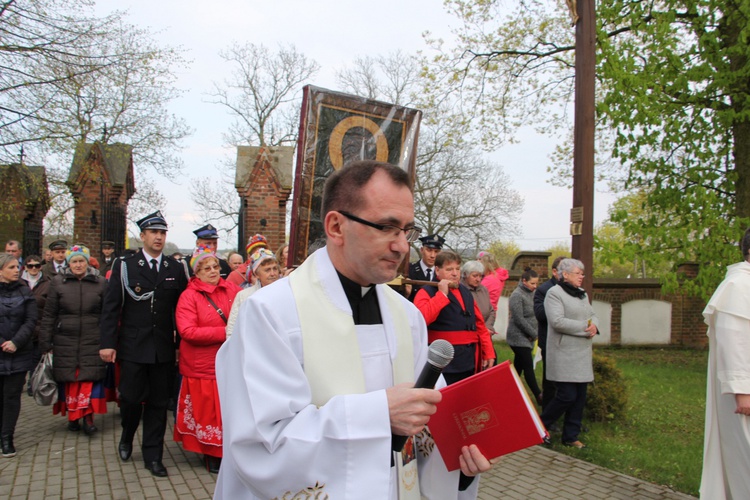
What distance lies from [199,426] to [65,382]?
6.95 feet

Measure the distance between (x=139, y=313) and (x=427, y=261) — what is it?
3286 millimetres

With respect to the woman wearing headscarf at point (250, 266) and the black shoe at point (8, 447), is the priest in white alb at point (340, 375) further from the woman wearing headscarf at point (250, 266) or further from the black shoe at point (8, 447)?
the black shoe at point (8, 447)

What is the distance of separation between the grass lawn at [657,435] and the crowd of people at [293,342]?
0.43 meters

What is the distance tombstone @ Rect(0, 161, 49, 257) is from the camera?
490 inches

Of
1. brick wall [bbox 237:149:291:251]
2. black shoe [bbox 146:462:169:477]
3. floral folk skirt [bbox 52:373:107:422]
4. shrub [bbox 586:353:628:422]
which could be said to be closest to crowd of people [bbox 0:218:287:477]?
black shoe [bbox 146:462:169:477]

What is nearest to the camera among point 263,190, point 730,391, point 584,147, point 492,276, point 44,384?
point 730,391

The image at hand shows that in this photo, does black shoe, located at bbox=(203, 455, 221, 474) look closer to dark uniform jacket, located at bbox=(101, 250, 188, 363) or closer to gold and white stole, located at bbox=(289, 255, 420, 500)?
dark uniform jacket, located at bbox=(101, 250, 188, 363)

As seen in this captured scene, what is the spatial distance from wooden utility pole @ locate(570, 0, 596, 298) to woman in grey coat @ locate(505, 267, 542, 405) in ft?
2.65

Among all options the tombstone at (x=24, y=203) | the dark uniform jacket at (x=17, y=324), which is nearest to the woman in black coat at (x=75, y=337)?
the dark uniform jacket at (x=17, y=324)

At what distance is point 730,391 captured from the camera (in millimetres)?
3617

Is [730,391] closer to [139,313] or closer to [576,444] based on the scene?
[576,444]

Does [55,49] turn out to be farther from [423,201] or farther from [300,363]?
[423,201]

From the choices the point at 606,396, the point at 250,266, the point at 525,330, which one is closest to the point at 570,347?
the point at 606,396

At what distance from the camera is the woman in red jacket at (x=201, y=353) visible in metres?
5.16
